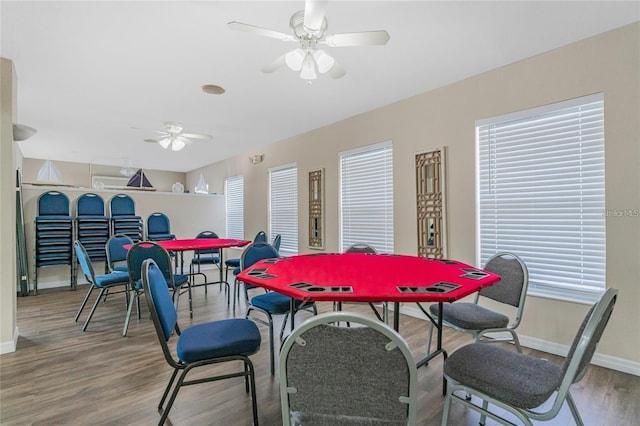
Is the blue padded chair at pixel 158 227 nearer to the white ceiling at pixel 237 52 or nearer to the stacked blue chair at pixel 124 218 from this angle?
the stacked blue chair at pixel 124 218

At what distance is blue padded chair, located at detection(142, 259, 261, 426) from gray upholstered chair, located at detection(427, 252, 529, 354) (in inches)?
55.8

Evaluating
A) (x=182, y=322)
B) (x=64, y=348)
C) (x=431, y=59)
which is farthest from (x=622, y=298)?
(x=64, y=348)

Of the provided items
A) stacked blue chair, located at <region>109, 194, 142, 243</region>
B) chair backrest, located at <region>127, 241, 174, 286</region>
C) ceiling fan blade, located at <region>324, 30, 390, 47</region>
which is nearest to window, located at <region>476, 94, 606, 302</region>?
ceiling fan blade, located at <region>324, 30, 390, 47</region>

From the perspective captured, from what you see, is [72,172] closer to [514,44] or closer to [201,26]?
[201,26]

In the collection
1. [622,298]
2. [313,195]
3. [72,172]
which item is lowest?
[622,298]

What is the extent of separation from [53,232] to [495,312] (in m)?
6.57

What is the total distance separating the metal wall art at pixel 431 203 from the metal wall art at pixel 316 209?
1.75m

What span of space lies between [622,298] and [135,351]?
13.8 ft

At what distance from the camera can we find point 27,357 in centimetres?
265

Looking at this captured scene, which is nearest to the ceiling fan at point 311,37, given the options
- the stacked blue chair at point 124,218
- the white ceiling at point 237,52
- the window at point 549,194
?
the white ceiling at point 237,52

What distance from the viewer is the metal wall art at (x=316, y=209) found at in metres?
5.02

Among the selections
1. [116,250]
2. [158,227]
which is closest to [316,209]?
[116,250]

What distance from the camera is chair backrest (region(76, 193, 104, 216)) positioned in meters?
5.50

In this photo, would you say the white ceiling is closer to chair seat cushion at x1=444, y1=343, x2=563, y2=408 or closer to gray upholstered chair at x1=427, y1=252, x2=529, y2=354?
gray upholstered chair at x1=427, y1=252, x2=529, y2=354
